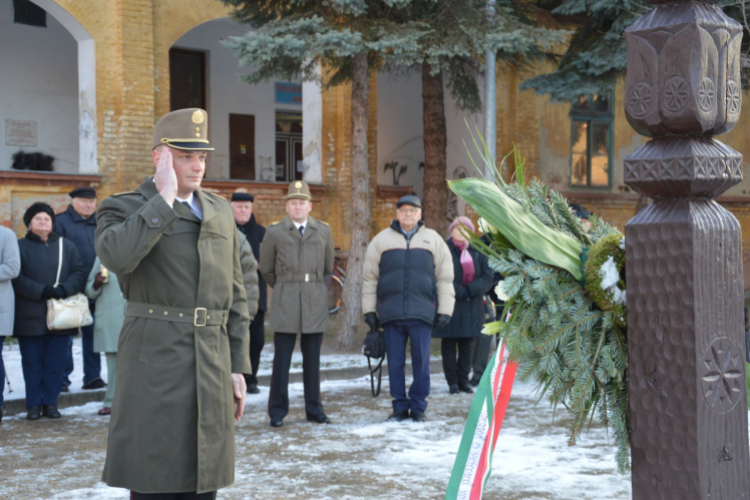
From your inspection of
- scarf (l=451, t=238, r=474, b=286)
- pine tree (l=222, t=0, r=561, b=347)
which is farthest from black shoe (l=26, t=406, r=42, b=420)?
pine tree (l=222, t=0, r=561, b=347)

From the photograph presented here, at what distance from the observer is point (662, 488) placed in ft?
8.14

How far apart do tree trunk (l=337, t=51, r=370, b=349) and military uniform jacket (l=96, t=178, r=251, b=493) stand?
29.4ft

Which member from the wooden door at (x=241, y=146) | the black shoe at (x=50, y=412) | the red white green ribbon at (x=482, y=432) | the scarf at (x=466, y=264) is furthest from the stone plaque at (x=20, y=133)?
the red white green ribbon at (x=482, y=432)

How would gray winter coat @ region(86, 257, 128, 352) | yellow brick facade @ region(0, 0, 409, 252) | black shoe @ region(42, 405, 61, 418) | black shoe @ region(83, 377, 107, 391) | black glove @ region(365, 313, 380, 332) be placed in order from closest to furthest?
black shoe @ region(42, 405, 61, 418)
gray winter coat @ region(86, 257, 128, 352)
black glove @ region(365, 313, 380, 332)
black shoe @ region(83, 377, 107, 391)
yellow brick facade @ region(0, 0, 409, 252)

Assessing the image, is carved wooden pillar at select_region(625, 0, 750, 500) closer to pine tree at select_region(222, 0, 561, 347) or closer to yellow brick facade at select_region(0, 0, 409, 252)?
pine tree at select_region(222, 0, 561, 347)

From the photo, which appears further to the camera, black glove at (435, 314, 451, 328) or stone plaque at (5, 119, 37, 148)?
stone plaque at (5, 119, 37, 148)

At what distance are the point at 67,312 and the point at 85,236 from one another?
113cm

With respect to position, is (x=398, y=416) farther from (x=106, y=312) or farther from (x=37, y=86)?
(x=37, y=86)

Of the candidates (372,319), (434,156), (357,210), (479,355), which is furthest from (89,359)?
(434,156)

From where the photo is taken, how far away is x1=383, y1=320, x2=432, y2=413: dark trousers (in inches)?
314

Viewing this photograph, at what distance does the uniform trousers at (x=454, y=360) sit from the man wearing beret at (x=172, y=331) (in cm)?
593

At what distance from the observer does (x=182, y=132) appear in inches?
143

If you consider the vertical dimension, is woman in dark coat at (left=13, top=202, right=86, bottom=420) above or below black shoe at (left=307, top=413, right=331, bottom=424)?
above

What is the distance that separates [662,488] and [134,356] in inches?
82.1
